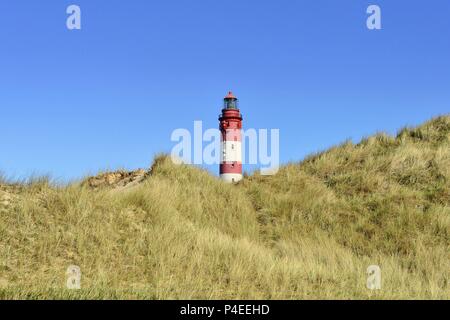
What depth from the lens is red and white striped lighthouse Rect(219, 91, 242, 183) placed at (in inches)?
1105

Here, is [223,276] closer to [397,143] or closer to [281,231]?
[281,231]

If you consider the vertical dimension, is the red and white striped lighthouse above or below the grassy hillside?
above

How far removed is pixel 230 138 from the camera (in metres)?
28.7

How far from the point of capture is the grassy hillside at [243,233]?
7859mm

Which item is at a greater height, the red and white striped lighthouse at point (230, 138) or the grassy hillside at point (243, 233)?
the red and white striped lighthouse at point (230, 138)

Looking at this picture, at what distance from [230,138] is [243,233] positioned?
15.8 meters

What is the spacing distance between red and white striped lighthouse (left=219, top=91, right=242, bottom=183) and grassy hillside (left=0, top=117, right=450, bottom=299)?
976cm

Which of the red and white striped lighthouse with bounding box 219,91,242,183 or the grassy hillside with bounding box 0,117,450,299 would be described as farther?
the red and white striped lighthouse with bounding box 219,91,242,183

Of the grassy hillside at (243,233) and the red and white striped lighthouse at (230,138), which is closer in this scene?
the grassy hillside at (243,233)

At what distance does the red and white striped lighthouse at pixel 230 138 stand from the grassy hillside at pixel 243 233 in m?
9.76

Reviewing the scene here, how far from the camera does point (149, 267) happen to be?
8547 mm
